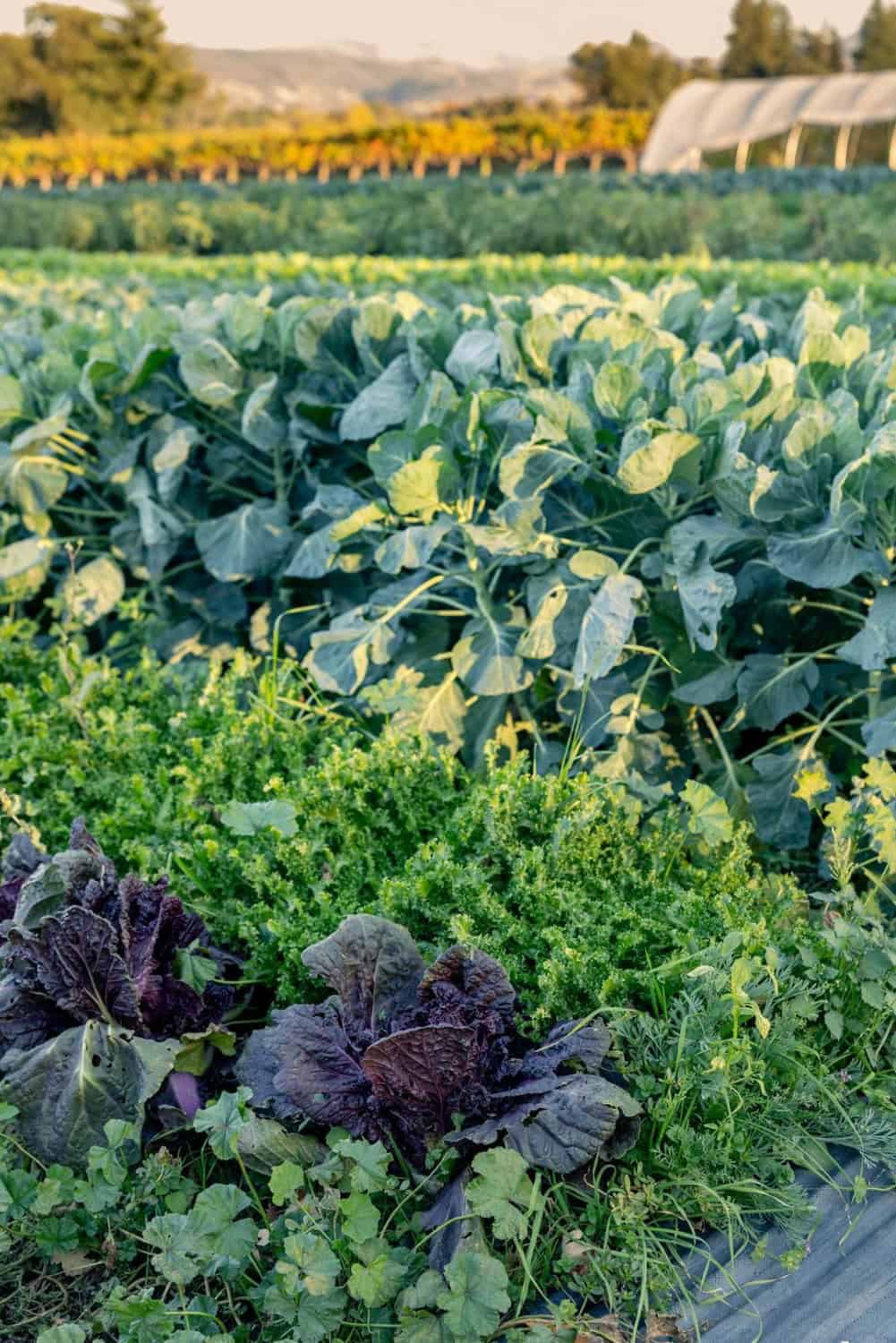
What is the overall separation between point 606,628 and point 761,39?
85.6 metres

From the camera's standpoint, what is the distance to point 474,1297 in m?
1.56

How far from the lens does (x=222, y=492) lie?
3918 mm

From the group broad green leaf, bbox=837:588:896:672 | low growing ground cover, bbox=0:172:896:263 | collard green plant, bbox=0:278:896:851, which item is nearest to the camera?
broad green leaf, bbox=837:588:896:672

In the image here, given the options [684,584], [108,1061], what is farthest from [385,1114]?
[684,584]

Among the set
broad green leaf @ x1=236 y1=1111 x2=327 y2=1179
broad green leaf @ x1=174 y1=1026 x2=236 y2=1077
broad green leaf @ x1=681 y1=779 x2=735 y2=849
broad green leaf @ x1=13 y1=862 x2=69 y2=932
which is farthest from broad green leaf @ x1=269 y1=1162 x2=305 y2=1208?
broad green leaf @ x1=681 y1=779 x2=735 y2=849

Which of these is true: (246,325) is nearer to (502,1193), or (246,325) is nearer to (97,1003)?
(97,1003)

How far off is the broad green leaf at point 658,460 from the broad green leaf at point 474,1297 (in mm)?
1622

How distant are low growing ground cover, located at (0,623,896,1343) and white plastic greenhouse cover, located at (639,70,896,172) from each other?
→ 32.2m

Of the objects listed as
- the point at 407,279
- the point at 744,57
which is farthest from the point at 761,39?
the point at 407,279

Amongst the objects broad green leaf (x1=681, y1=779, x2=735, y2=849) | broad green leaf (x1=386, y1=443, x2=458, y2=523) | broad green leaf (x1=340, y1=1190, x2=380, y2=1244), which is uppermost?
broad green leaf (x1=386, y1=443, x2=458, y2=523)

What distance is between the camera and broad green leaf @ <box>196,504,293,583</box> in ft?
11.4

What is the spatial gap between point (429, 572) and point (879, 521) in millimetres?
1110

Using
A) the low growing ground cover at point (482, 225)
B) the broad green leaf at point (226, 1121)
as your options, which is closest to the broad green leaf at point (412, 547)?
the broad green leaf at point (226, 1121)

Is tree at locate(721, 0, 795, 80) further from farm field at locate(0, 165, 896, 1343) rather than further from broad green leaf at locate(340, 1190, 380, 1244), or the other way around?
broad green leaf at locate(340, 1190, 380, 1244)
